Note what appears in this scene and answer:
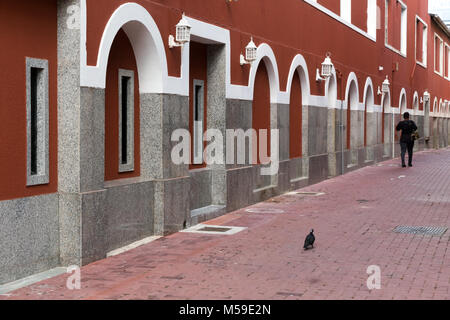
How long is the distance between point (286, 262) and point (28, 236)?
293 centimetres

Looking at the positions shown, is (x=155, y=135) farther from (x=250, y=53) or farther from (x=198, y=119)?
(x=250, y=53)

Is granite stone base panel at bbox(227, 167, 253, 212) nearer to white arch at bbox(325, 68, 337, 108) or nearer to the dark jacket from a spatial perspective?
white arch at bbox(325, 68, 337, 108)

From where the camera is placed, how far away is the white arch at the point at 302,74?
1647 centimetres

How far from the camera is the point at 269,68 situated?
1516cm

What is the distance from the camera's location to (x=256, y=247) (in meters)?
9.46

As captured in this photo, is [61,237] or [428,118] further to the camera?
[428,118]

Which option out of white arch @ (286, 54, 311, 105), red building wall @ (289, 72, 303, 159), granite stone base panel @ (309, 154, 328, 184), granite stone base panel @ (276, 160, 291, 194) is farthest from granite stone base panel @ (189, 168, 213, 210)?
granite stone base panel @ (309, 154, 328, 184)

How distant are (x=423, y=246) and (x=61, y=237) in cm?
463

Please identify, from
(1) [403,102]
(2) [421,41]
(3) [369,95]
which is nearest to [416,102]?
(1) [403,102]

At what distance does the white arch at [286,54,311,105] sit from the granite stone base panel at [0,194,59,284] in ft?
30.5

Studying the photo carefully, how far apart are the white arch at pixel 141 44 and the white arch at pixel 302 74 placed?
6621 mm

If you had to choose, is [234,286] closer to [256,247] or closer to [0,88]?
[256,247]
